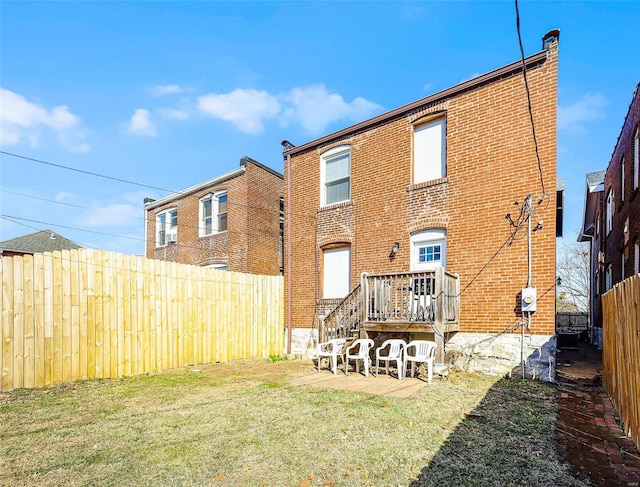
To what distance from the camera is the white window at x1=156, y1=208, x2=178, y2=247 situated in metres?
17.7

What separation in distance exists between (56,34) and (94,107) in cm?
179

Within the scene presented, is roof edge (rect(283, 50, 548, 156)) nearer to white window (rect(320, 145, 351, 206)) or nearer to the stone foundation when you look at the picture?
white window (rect(320, 145, 351, 206))

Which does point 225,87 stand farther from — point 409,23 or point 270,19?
point 409,23

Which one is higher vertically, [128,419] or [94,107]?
[94,107]

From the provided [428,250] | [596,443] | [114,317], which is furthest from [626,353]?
[114,317]

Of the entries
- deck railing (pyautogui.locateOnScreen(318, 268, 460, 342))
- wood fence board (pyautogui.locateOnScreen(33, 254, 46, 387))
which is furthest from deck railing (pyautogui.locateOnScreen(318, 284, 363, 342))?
wood fence board (pyautogui.locateOnScreen(33, 254, 46, 387))

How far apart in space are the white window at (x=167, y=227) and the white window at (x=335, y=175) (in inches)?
366

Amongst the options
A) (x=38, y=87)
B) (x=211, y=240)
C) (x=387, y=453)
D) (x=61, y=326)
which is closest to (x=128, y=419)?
(x=61, y=326)

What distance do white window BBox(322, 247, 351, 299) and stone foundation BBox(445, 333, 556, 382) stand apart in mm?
3413

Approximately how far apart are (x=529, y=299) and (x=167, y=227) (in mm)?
16111

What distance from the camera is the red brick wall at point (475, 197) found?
24.9ft

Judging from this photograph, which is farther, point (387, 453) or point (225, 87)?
point (225, 87)

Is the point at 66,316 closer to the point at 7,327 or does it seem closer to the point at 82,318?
the point at 82,318

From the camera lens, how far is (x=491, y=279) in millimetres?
8078
